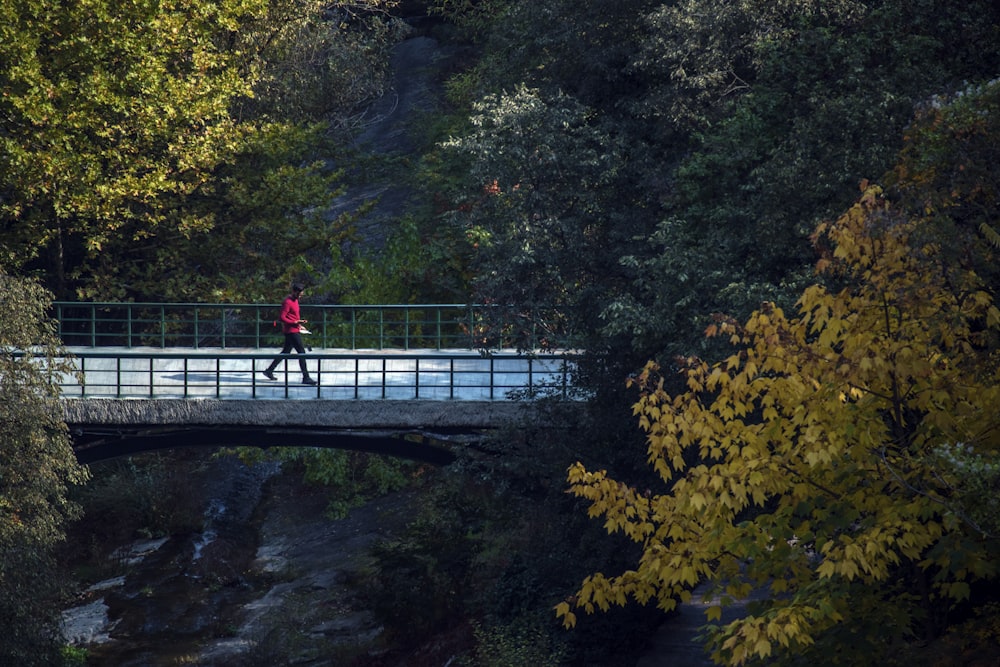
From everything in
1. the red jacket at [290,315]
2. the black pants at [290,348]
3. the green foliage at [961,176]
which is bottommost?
the black pants at [290,348]

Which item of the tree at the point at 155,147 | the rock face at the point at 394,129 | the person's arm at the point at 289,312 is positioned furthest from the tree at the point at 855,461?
the rock face at the point at 394,129

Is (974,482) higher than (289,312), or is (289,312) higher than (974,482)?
(289,312)

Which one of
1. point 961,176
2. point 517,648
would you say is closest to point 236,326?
point 517,648

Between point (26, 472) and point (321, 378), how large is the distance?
21.5 ft

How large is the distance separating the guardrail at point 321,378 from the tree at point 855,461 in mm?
9167

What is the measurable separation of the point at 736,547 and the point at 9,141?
67.8 feet

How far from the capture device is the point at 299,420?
832 inches

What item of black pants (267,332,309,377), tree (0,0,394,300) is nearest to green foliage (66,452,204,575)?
tree (0,0,394,300)

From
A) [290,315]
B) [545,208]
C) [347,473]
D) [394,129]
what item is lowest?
[347,473]

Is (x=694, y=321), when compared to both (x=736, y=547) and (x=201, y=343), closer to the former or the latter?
(x=736, y=547)

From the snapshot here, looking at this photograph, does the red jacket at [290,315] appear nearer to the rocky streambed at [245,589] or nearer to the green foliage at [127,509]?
the rocky streambed at [245,589]

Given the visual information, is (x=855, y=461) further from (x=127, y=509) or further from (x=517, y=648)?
(x=127, y=509)

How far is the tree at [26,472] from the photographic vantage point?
17.8 meters

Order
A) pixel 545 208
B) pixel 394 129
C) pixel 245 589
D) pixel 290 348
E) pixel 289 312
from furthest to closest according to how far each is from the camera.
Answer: pixel 394 129, pixel 245 589, pixel 545 208, pixel 290 348, pixel 289 312
